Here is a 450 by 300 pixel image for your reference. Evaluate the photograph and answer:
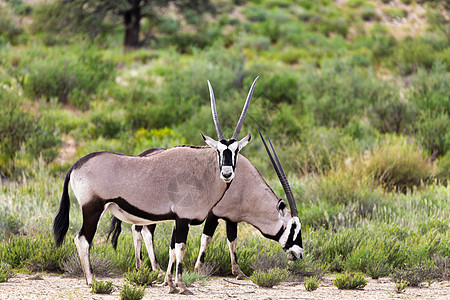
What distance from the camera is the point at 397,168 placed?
11.2 metres

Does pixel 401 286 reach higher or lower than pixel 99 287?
lower

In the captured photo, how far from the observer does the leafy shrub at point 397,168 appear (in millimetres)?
11109

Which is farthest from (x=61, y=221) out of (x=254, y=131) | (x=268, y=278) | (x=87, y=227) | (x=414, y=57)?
(x=414, y=57)

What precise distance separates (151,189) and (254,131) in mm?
9339

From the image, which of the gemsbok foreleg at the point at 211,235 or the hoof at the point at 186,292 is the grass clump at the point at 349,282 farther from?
the hoof at the point at 186,292

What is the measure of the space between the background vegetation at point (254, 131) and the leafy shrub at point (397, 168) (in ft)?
0.11

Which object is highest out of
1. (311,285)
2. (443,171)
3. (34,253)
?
(311,285)

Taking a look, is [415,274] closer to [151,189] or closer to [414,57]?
[151,189]

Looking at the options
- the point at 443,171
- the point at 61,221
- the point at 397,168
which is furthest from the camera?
the point at 443,171

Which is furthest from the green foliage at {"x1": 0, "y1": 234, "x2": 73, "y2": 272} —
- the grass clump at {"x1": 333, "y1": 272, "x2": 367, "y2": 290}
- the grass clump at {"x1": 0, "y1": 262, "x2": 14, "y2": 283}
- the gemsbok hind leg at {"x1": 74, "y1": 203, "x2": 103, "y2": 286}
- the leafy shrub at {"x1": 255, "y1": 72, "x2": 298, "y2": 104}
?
the leafy shrub at {"x1": 255, "y1": 72, "x2": 298, "y2": 104}

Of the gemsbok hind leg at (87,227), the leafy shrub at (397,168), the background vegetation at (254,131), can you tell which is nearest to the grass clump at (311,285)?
the background vegetation at (254,131)

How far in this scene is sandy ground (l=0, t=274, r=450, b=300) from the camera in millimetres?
5230

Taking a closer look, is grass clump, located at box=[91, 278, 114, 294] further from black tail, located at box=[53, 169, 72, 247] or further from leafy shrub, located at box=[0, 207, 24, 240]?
leafy shrub, located at box=[0, 207, 24, 240]

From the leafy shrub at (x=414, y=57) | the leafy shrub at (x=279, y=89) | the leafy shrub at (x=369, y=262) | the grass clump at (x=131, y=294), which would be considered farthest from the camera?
the leafy shrub at (x=414, y=57)
